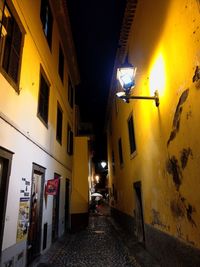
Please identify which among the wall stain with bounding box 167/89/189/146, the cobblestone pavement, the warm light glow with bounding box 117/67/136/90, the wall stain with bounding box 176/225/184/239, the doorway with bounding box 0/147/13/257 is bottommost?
the cobblestone pavement

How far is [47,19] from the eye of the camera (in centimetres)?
969

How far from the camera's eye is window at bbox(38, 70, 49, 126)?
783 cm

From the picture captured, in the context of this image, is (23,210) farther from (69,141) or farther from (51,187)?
(69,141)

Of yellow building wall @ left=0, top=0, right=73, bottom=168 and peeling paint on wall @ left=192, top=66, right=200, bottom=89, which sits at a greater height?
yellow building wall @ left=0, top=0, right=73, bottom=168

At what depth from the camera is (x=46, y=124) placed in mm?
8445

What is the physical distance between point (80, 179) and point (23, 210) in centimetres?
985

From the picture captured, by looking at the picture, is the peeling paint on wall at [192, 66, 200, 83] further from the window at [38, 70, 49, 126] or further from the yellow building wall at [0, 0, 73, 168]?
the window at [38, 70, 49, 126]

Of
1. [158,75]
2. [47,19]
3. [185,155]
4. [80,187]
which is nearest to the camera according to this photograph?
[185,155]

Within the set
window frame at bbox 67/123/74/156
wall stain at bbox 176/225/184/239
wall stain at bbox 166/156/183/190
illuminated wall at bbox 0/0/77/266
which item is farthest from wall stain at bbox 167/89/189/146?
window frame at bbox 67/123/74/156

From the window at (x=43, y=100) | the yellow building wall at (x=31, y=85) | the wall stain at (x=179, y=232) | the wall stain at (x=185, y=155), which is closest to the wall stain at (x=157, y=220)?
the wall stain at (x=179, y=232)

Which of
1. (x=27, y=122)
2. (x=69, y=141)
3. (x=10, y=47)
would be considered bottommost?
(x=27, y=122)

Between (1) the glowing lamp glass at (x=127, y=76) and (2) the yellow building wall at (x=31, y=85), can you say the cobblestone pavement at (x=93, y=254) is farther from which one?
(1) the glowing lamp glass at (x=127, y=76)

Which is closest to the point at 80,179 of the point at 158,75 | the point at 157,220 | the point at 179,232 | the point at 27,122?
the point at 157,220

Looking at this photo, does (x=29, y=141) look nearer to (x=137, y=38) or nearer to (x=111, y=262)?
(x=111, y=262)
